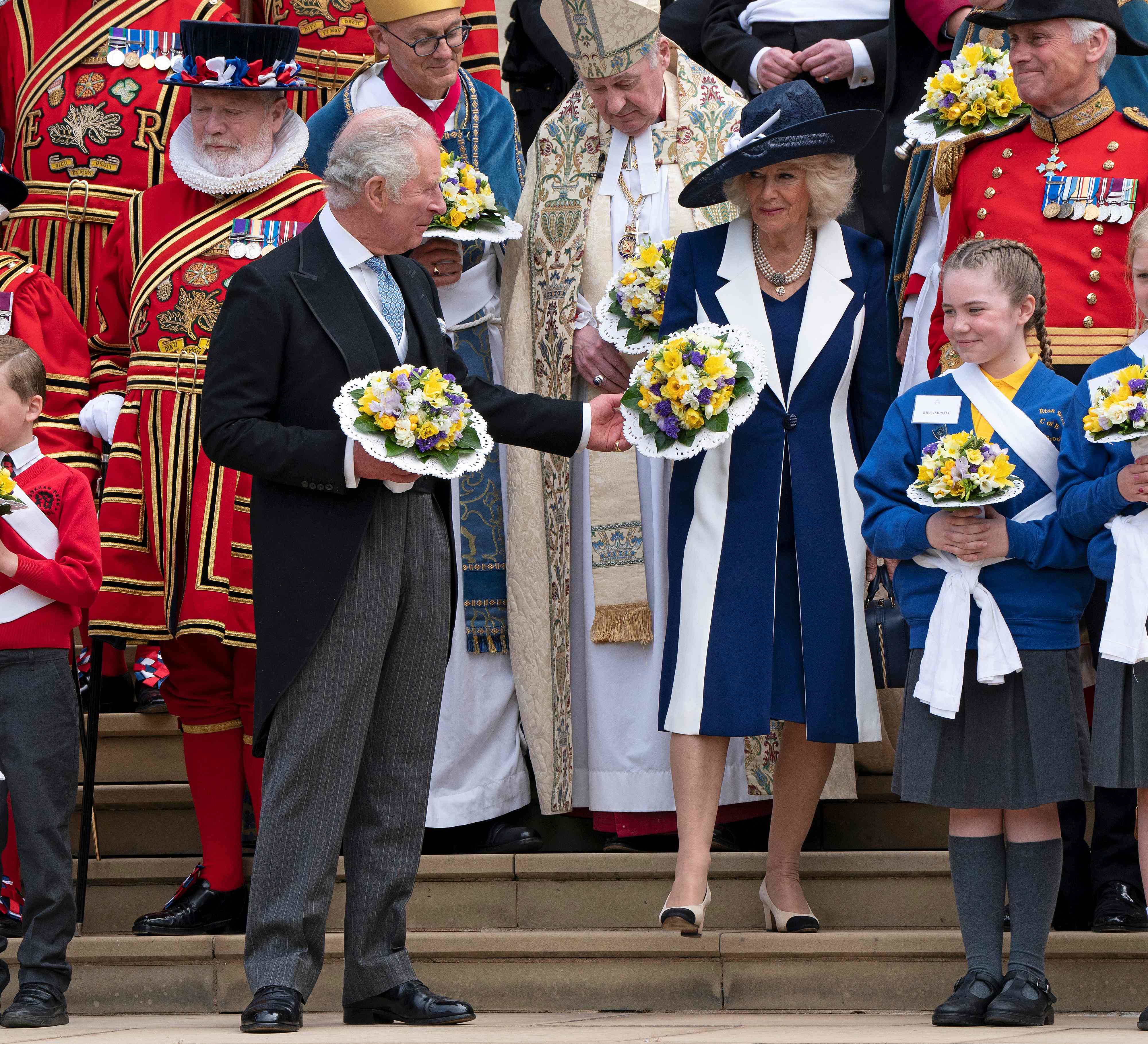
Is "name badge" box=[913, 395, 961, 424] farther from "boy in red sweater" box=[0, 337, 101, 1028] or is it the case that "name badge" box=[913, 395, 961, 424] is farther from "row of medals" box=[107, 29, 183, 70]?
"row of medals" box=[107, 29, 183, 70]

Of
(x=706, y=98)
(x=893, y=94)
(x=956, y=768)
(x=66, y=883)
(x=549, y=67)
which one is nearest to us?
(x=956, y=768)

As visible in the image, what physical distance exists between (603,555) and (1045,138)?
5.40 feet

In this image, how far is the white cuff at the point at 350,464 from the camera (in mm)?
3760

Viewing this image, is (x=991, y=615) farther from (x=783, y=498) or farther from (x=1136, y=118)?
(x=1136, y=118)

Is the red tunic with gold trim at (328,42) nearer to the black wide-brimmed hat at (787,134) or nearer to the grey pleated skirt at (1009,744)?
the black wide-brimmed hat at (787,134)

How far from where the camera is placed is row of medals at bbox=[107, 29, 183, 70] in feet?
19.7

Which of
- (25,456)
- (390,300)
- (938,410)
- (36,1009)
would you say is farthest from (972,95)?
(36,1009)

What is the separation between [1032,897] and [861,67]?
3232mm

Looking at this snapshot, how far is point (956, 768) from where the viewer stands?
13.0 feet

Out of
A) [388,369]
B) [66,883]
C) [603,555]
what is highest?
[388,369]

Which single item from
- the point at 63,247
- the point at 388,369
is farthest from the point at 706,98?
the point at 63,247

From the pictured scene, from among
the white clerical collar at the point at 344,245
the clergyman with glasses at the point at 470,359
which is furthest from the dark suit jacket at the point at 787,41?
the white clerical collar at the point at 344,245

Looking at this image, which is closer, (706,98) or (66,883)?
(66,883)

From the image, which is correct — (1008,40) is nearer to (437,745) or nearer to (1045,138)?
(1045,138)
